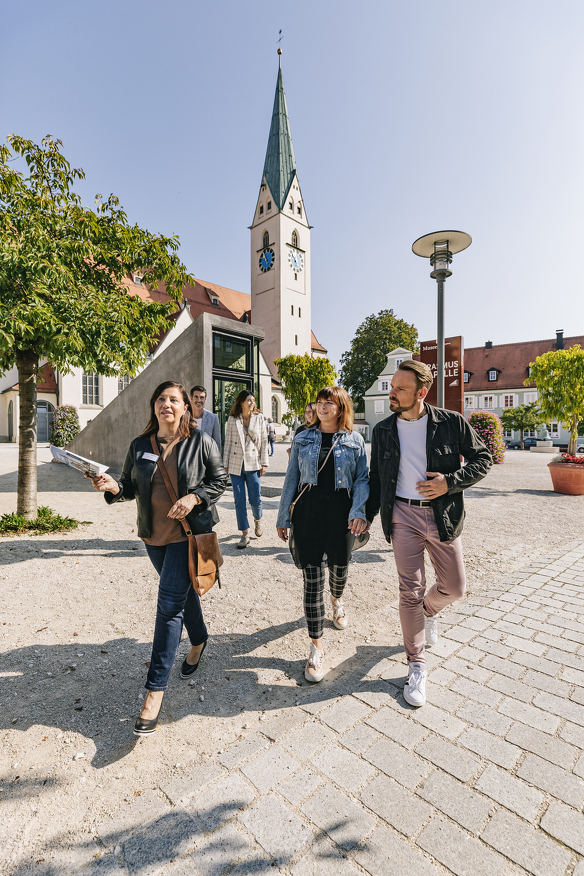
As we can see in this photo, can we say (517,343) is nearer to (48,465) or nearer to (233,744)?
(48,465)

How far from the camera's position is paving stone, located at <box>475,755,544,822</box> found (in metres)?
1.80

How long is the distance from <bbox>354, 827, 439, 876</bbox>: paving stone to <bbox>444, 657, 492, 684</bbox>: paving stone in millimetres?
1317

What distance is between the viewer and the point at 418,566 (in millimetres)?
2689

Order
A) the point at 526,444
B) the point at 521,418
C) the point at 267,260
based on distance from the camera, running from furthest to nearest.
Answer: the point at 267,260 < the point at 526,444 < the point at 521,418

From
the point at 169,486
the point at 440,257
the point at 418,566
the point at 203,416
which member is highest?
the point at 440,257

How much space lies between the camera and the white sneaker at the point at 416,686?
8.14 feet

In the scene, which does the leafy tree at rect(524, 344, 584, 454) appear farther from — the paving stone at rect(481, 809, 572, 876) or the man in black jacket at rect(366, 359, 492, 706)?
the paving stone at rect(481, 809, 572, 876)

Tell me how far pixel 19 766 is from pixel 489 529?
677cm

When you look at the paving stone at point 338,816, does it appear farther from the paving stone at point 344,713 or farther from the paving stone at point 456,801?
the paving stone at point 344,713

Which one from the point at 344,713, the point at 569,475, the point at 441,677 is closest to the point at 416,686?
the point at 441,677

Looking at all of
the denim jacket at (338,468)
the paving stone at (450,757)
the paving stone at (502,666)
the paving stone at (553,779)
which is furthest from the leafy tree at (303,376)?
the paving stone at (553,779)

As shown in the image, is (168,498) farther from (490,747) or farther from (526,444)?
(526,444)

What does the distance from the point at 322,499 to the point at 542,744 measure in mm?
1713

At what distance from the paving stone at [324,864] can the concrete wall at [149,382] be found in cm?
790
